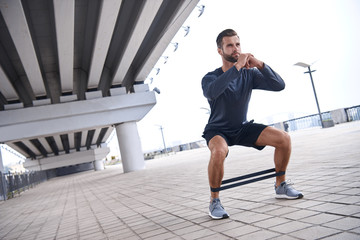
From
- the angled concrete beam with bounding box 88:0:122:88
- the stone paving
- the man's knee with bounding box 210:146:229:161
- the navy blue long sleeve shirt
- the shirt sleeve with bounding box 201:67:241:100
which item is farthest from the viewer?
the angled concrete beam with bounding box 88:0:122:88

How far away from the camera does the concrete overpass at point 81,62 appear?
35.9 ft

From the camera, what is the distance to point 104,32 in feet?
39.5

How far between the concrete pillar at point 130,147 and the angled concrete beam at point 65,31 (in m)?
6.16

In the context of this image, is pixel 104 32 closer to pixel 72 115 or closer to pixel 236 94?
pixel 72 115

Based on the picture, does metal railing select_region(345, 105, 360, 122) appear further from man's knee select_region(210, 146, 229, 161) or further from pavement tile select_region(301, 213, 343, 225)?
pavement tile select_region(301, 213, 343, 225)

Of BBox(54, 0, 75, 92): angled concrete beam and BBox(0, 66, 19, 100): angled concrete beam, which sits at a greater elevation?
BBox(54, 0, 75, 92): angled concrete beam

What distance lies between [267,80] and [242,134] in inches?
26.2

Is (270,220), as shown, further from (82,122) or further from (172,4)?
(82,122)

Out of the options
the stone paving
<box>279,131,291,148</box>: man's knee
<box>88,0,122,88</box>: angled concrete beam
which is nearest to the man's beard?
<box>279,131,291,148</box>: man's knee

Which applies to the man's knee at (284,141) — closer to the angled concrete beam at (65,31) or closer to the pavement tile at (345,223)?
the pavement tile at (345,223)

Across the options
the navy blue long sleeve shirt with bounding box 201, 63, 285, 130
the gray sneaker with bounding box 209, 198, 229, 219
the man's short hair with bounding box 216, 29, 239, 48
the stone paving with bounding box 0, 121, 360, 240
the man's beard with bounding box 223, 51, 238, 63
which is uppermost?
the man's short hair with bounding box 216, 29, 239, 48

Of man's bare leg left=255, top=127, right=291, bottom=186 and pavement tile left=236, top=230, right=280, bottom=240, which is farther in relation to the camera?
man's bare leg left=255, top=127, right=291, bottom=186

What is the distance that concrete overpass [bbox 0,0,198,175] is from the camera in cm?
1095

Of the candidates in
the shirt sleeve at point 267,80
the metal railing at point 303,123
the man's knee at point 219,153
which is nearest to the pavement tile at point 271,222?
the man's knee at point 219,153
